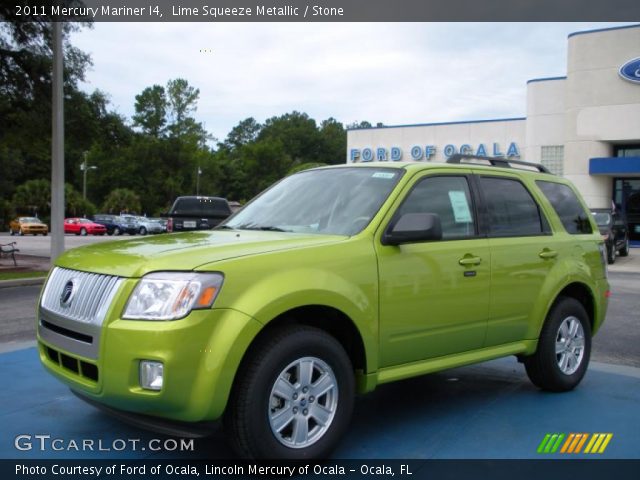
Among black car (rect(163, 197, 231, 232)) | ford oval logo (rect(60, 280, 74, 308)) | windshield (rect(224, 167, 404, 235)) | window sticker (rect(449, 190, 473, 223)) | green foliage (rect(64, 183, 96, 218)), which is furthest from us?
green foliage (rect(64, 183, 96, 218))

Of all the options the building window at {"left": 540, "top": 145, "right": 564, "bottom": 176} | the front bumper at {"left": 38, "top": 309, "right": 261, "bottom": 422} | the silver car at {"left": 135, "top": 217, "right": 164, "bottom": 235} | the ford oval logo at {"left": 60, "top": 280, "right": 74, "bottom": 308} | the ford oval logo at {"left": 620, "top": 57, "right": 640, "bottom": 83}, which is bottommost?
the silver car at {"left": 135, "top": 217, "right": 164, "bottom": 235}

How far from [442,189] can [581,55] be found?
100ft

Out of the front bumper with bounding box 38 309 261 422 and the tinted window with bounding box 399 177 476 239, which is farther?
the tinted window with bounding box 399 177 476 239

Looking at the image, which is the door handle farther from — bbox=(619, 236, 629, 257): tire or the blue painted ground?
bbox=(619, 236, 629, 257): tire

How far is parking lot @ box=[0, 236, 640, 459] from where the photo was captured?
415 cm

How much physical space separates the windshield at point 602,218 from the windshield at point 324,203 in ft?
62.3

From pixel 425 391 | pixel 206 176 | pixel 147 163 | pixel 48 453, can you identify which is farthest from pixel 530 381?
pixel 206 176

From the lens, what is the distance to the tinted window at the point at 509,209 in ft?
16.9

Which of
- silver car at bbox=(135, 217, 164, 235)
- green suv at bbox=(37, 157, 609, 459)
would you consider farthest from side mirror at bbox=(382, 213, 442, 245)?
silver car at bbox=(135, 217, 164, 235)

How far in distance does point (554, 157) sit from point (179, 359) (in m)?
34.4

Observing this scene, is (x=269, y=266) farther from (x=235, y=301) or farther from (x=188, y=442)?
(x=188, y=442)

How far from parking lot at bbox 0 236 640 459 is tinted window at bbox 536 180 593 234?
1431mm

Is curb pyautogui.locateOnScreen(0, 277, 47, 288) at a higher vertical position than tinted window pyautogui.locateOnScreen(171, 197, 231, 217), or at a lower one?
lower

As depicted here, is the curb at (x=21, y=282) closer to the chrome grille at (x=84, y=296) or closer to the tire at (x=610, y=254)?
the chrome grille at (x=84, y=296)
